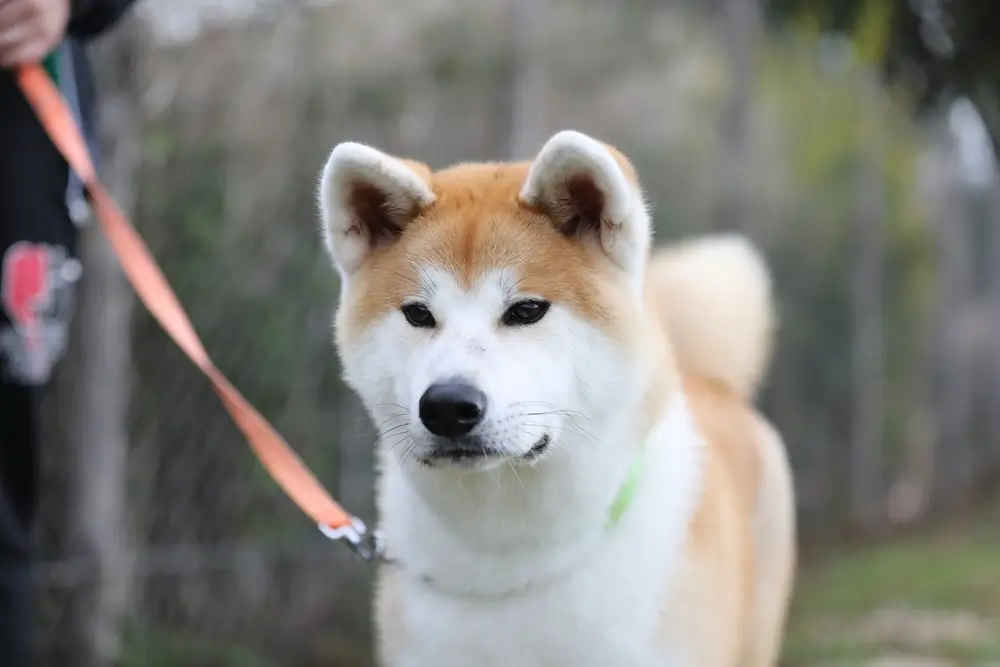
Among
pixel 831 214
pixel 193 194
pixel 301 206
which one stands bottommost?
pixel 193 194

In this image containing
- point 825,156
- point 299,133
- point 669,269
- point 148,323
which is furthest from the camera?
point 825,156

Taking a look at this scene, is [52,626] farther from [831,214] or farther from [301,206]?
[831,214]

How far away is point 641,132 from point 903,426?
3.40m

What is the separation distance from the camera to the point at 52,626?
2.99 metres

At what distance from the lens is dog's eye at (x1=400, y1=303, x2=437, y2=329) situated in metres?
1.86

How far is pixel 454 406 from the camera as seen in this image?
65.4 inches

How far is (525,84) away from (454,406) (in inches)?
101

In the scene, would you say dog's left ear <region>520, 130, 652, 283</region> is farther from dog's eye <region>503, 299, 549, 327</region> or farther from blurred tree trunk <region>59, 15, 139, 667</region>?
blurred tree trunk <region>59, 15, 139, 667</region>

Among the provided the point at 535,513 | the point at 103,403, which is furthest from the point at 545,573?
the point at 103,403

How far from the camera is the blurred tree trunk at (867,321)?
266 inches

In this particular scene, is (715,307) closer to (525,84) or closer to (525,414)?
(525,414)

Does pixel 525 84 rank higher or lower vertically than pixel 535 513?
higher

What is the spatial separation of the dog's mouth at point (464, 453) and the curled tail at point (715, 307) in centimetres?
106

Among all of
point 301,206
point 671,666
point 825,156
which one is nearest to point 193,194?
point 301,206
